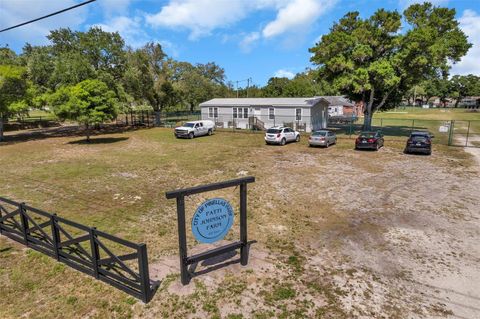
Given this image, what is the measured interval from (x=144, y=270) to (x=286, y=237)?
445cm

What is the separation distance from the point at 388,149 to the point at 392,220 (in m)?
15.6

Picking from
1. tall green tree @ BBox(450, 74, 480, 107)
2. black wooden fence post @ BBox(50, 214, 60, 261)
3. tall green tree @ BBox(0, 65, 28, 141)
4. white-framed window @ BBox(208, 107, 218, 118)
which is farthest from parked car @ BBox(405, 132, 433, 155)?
tall green tree @ BBox(450, 74, 480, 107)

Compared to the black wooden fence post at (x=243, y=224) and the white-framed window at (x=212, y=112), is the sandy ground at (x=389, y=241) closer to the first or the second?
the black wooden fence post at (x=243, y=224)

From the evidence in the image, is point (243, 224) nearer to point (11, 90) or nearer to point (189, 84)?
point (11, 90)

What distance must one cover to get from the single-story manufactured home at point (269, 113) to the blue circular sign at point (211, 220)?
93.6 ft

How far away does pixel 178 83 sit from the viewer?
1875 inches

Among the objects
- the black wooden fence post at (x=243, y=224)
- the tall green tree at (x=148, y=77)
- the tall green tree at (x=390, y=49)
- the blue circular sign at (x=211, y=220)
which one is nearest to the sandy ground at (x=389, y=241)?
the black wooden fence post at (x=243, y=224)

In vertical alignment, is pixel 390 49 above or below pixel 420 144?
above

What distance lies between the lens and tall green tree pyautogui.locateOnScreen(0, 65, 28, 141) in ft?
83.6

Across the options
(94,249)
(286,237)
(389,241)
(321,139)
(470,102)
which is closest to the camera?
(94,249)

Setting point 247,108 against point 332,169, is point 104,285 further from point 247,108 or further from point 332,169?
point 247,108

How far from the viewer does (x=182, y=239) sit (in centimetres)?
612

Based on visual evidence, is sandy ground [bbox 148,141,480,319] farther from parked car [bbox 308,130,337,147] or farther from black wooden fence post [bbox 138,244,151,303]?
parked car [bbox 308,130,337,147]

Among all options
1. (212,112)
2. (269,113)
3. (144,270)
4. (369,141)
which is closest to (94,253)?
(144,270)
